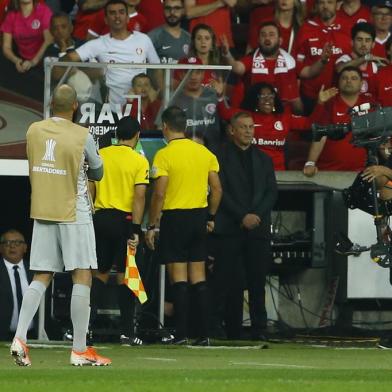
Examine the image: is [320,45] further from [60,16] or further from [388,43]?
[60,16]

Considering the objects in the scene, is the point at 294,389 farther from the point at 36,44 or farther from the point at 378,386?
the point at 36,44

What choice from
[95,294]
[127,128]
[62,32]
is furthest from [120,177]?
[62,32]

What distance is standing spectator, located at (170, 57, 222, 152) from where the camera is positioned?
15609mm

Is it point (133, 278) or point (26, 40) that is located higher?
point (26, 40)

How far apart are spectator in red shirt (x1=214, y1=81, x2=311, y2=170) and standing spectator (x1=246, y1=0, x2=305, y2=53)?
1.78 m

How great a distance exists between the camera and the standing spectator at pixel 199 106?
15609 mm

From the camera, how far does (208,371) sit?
1070 cm

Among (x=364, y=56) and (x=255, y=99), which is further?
(x=364, y=56)

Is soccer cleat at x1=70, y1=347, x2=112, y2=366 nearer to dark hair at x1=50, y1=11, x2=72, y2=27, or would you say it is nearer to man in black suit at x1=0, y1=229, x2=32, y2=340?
man in black suit at x1=0, y1=229, x2=32, y2=340

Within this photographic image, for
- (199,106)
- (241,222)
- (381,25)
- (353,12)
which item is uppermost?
(353,12)

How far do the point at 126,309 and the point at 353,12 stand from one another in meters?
Answer: 6.25

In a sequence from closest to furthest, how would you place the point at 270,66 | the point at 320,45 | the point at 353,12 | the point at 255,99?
1. the point at 255,99
2. the point at 270,66
3. the point at 320,45
4. the point at 353,12

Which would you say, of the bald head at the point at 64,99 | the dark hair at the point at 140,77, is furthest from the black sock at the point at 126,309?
the bald head at the point at 64,99

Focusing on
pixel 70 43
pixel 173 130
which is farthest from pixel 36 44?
pixel 173 130
